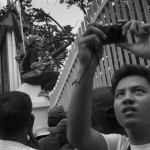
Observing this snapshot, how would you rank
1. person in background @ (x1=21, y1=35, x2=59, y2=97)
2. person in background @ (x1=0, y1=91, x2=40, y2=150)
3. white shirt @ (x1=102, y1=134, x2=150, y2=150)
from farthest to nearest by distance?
1. person in background @ (x1=21, y1=35, x2=59, y2=97)
2. person in background @ (x1=0, y1=91, x2=40, y2=150)
3. white shirt @ (x1=102, y1=134, x2=150, y2=150)

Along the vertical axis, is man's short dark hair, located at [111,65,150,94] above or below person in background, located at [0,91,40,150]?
above

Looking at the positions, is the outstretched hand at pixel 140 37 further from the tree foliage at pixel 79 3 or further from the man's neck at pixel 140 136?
the tree foliage at pixel 79 3

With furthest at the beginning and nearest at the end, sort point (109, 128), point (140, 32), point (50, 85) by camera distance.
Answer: point (50, 85) → point (109, 128) → point (140, 32)

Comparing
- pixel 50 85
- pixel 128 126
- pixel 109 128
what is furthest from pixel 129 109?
pixel 50 85

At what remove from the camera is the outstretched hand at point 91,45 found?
1393mm

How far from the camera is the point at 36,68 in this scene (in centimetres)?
659

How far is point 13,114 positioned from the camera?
200cm

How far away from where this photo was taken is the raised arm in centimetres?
141

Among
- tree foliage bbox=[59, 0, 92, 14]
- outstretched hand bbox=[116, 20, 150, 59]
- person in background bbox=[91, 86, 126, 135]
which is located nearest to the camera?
outstretched hand bbox=[116, 20, 150, 59]

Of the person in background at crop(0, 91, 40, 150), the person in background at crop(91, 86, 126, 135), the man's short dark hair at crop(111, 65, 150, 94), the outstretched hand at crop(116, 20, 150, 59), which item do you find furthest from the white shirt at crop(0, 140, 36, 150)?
the outstretched hand at crop(116, 20, 150, 59)

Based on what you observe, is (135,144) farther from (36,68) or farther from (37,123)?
(36,68)

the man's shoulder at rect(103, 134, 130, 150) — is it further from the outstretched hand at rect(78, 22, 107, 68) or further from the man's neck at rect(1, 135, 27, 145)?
the man's neck at rect(1, 135, 27, 145)

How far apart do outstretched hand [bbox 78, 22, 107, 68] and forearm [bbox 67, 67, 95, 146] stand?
0.04 meters

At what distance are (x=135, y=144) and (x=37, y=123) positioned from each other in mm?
4865
